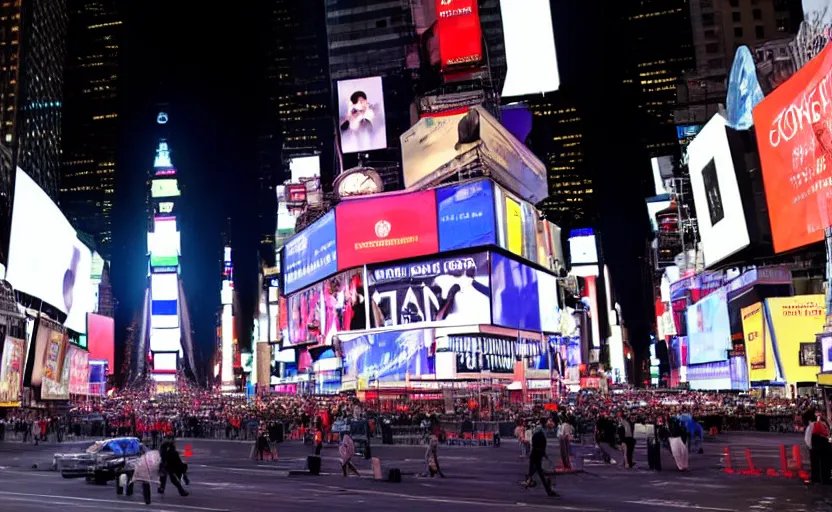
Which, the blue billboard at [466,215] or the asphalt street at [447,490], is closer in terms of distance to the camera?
the asphalt street at [447,490]

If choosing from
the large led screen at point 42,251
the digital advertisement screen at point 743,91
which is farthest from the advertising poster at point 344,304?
the digital advertisement screen at point 743,91

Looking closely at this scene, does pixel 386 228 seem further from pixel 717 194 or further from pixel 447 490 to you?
pixel 447 490

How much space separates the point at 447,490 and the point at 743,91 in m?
36.6

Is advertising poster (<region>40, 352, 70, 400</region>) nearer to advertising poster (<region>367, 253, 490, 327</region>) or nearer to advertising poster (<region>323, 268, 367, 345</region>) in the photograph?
advertising poster (<region>323, 268, 367, 345</region>)

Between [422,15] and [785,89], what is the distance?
68.2 m

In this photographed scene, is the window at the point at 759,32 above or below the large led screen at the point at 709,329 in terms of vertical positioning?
above

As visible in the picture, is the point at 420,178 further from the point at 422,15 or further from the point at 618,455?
the point at 618,455

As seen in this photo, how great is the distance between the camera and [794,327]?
232ft

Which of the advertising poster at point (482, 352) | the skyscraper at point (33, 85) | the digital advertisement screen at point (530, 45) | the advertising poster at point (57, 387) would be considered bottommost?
the advertising poster at point (57, 387)

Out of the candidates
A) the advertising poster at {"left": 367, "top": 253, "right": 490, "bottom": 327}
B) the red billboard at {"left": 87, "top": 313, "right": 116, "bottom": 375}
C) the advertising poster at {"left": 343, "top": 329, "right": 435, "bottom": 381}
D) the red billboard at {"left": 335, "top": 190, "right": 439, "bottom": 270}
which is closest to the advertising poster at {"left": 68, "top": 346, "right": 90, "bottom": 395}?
the advertising poster at {"left": 343, "top": 329, "right": 435, "bottom": 381}

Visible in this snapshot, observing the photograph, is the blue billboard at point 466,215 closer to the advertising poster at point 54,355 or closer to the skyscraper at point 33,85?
the advertising poster at point 54,355

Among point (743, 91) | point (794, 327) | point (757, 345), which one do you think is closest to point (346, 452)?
point (743, 91)

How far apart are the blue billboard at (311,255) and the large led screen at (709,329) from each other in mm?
36947

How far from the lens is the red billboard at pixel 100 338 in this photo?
151000mm
